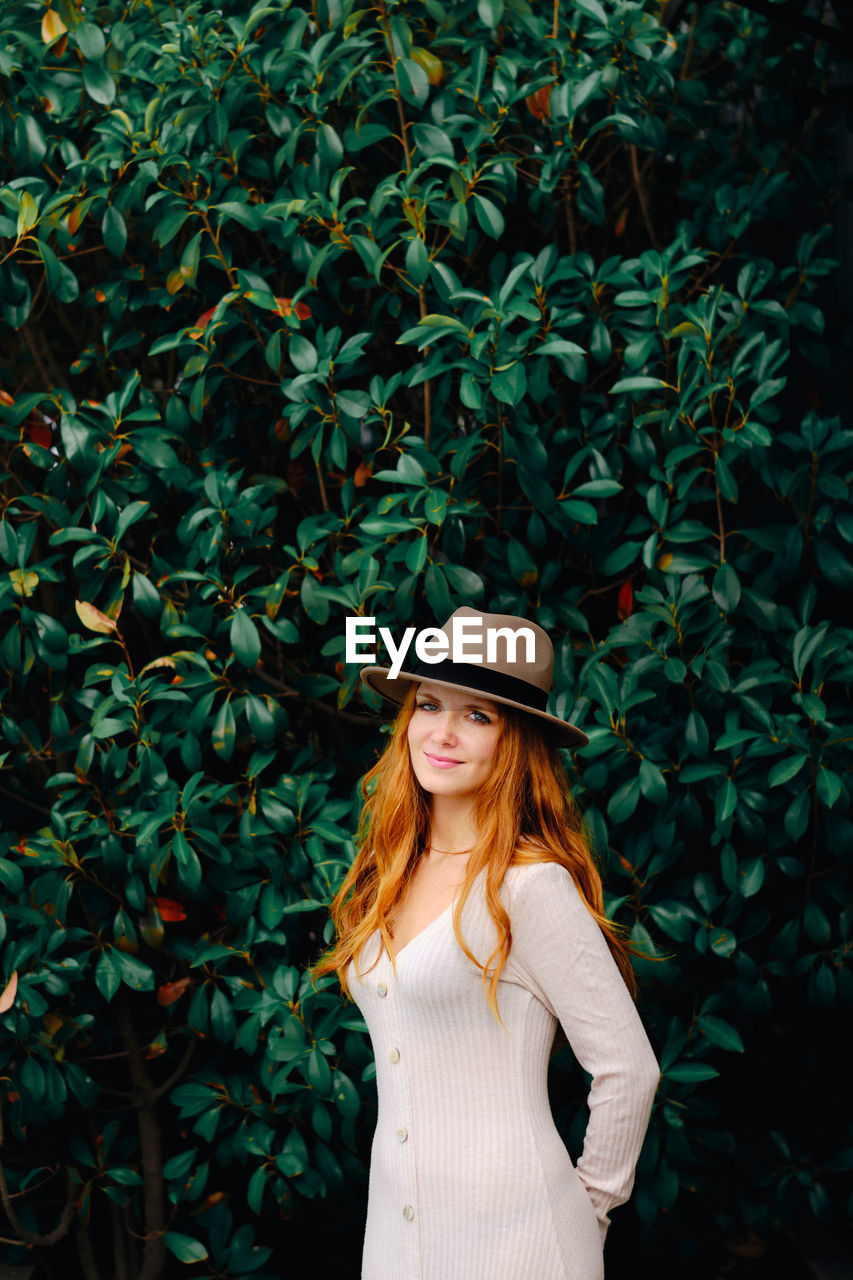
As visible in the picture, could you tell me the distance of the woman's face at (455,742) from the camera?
4.88ft

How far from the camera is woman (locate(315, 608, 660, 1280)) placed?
4.49 ft

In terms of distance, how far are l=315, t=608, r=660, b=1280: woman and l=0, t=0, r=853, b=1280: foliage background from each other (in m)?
0.59

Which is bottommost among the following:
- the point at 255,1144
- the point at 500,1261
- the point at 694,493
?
the point at 255,1144

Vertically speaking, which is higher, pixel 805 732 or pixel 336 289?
pixel 336 289

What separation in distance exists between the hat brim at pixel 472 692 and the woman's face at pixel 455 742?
2 cm

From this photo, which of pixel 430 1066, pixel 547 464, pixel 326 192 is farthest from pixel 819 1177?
pixel 326 192

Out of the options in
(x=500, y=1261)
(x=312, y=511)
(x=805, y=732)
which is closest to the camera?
(x=500, y=1261)

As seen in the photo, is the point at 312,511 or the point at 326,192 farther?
the point at 312,511

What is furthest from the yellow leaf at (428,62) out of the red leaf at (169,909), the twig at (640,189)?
the red leaf at (169,909)

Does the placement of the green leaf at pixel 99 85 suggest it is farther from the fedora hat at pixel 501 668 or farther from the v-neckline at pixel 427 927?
the v-neckline at pixel 427 927

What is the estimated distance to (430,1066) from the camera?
142 centimetres

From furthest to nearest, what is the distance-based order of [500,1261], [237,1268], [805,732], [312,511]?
[312,511] < [237,1268] < [805,732] < [500,1261]

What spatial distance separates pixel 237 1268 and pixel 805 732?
158cm

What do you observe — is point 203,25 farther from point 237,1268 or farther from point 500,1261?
point 237,1268
